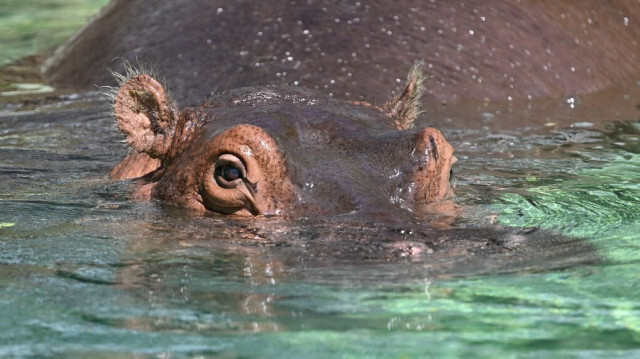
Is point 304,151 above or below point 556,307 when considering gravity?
above

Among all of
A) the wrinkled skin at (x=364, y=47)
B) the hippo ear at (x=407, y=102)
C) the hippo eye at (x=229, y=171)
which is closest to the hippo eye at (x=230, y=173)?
the hippo eye at (x=229, y=171)

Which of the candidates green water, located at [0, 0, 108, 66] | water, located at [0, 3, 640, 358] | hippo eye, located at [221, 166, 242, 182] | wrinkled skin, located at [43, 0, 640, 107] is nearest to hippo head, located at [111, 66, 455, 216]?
hippo eye, located at [221, 166, 242, 182]

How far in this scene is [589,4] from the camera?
8.52 m

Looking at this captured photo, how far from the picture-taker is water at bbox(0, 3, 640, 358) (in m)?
2.96

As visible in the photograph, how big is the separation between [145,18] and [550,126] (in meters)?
2.77

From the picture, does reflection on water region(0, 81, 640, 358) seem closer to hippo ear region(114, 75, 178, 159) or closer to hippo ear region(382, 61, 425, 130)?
hippo ear region(114, 75, 178, 159)

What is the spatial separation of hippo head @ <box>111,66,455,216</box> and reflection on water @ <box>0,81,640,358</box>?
0.12 metres

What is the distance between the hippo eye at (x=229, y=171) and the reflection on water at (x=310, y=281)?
150 millimetres

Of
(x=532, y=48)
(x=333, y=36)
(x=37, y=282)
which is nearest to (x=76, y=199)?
(x=37, y=282)

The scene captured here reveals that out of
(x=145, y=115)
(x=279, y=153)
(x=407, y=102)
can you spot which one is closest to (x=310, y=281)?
(x=279, y=153)

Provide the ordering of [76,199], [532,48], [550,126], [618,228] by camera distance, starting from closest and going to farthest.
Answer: [618,228]
[76,199]
[550,126]
[532,48]

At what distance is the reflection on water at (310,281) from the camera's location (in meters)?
2.98

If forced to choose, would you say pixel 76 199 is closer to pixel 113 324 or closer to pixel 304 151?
pixel 304 151

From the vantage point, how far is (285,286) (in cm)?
343
